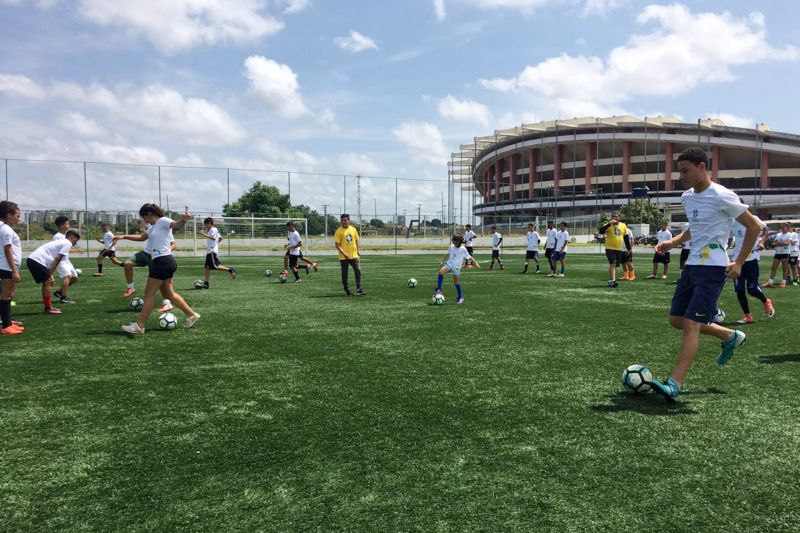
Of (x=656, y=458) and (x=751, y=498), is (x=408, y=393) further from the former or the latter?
(x=751, y=498)

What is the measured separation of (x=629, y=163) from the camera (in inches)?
3049

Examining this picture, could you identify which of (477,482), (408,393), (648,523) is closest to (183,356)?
(408,393)

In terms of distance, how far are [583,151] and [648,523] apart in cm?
8593

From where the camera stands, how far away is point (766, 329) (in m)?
8.42

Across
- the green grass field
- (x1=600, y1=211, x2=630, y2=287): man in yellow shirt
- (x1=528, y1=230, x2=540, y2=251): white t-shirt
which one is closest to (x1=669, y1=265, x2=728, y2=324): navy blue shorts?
the green grass field

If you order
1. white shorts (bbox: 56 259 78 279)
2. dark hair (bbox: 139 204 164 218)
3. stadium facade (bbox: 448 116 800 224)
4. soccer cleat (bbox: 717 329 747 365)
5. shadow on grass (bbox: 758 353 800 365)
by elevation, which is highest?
stadium facade (bbox: 448 116 800 224)

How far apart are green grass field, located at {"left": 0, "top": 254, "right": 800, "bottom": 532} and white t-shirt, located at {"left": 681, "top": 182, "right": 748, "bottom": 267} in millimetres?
1312

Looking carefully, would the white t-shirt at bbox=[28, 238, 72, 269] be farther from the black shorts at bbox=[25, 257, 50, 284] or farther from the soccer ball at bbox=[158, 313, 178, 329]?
the soccer ball at bbox=[158, 313, 178, 329]

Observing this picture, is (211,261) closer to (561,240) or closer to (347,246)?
(347,246)

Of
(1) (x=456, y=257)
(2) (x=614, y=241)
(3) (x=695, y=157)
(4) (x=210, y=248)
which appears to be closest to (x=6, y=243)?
(4) (x=210, y=248)

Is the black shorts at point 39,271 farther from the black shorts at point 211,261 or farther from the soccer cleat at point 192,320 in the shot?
the black shorts at point 211,261

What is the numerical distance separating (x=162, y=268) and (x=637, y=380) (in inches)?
256

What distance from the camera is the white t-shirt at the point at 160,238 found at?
7.89 meters

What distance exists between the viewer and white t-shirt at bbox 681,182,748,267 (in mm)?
4711
